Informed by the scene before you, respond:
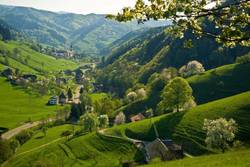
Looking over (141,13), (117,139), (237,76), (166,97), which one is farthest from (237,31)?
(237,76)

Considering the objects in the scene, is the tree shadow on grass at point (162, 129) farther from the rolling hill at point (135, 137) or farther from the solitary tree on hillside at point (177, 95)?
the solitary tree on hillside at point (177, 95)

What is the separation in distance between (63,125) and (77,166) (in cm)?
8503

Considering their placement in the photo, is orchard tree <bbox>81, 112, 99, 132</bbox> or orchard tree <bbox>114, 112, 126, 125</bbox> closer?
orchard tree <bbox>81, 112, 99, 132</bbox>

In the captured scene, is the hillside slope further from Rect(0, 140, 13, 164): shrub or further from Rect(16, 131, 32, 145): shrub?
Rect(0, 140, 13, 164): shrub

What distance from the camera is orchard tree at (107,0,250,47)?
1444cm

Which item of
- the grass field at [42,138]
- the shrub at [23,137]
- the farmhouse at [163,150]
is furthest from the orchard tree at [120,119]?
the farmhouse at [163,150]

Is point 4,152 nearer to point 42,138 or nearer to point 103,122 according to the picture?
point 42,138

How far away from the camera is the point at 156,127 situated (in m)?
129

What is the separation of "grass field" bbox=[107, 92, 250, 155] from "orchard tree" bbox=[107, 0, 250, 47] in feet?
295

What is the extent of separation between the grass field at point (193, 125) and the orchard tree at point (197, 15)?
89789mm

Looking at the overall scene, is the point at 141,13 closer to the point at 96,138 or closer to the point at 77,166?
the point at 77,166

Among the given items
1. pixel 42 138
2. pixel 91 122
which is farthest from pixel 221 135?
pixel 42 138

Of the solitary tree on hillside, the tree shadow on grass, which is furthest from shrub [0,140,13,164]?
the solitary tree on hillside

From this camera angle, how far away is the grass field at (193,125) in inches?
4238
